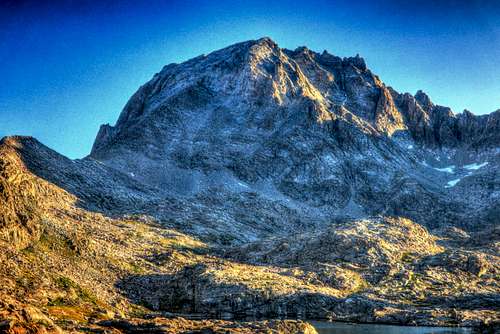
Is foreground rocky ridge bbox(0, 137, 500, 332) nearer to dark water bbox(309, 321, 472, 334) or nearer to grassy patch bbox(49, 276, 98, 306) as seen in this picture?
grassy patch bbox(49, 276, 98, 306)

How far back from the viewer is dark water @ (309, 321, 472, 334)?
393 ft

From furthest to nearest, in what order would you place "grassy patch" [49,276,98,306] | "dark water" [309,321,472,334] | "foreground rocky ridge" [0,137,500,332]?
"foreground rocky ridge" [0,137,500,332], "dark water" [309,321,472,334], "grassy patch" [49,276,98,306]

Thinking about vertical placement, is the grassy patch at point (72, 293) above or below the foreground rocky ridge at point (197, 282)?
below

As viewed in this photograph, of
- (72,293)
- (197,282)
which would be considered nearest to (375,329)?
(197,282)

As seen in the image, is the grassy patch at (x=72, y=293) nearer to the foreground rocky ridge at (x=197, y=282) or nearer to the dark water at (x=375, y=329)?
the foreground rocky ridge at (x=197, y=282)

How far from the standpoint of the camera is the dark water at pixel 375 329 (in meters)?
120

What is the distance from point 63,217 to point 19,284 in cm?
7963

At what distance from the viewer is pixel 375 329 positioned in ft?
418

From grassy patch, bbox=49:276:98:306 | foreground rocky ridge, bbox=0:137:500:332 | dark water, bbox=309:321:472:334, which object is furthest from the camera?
foreground rocky ridge, bbox=0:137:500:332

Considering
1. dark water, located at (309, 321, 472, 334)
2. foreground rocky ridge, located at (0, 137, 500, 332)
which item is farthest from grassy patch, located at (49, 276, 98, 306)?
dark water, located at (309, 321, 472, 334)

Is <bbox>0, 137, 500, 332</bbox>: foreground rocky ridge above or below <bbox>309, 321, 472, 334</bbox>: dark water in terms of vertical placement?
above

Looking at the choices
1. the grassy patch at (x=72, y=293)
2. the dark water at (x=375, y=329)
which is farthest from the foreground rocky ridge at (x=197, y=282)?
the dark water at (x=375, y=329)

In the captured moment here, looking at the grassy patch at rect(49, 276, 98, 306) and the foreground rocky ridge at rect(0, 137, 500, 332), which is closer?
the grassy patch at rect(49, 276, 98, 306)

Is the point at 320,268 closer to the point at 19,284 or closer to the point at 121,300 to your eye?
the point at 121,300
